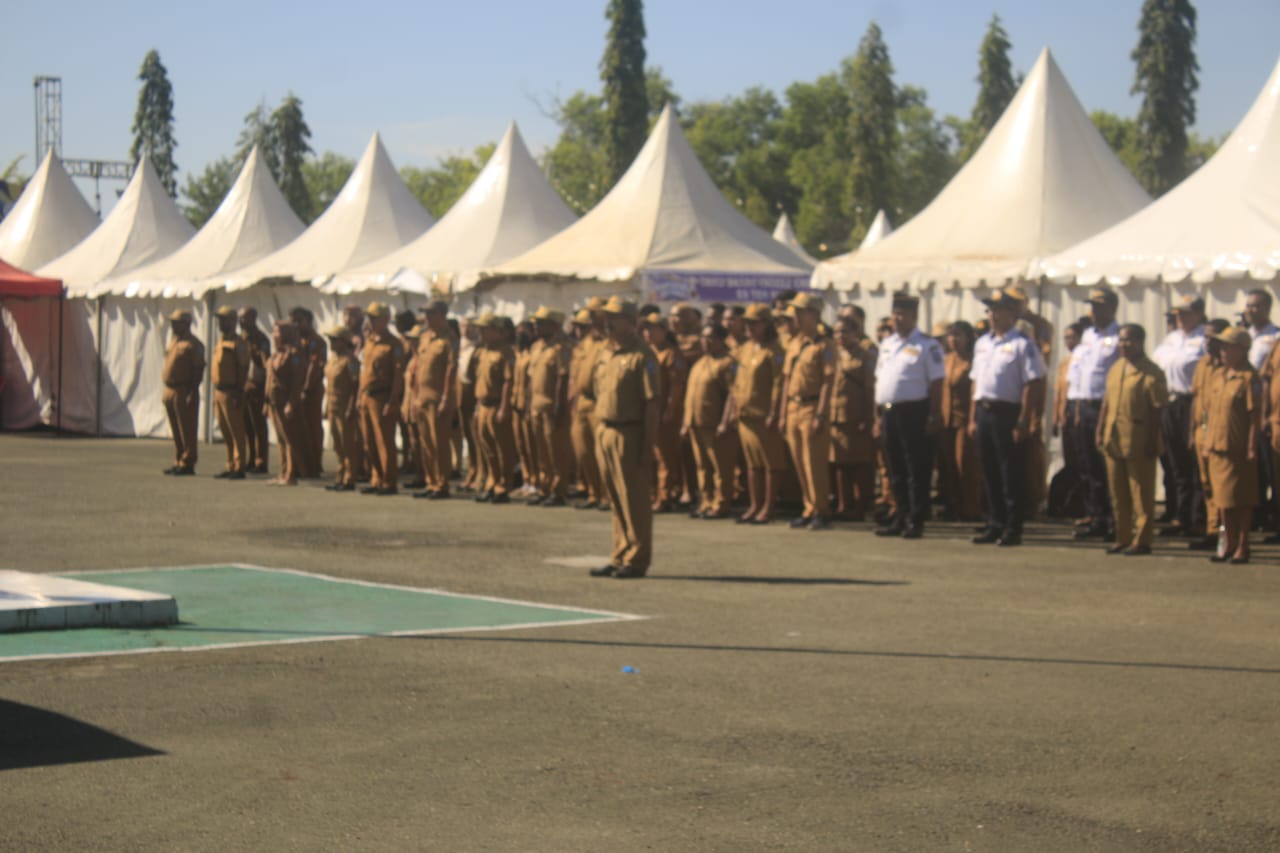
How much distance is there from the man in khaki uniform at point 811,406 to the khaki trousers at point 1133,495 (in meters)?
2.87

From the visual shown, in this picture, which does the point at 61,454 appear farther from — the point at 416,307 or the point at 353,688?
the point at 353,688

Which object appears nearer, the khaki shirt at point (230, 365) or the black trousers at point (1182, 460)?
the black trousers at point (1182, 460)

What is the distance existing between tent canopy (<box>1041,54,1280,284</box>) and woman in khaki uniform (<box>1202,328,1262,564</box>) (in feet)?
9.78

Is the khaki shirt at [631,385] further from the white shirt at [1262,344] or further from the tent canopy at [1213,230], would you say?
the tent canopy at [1213,230]

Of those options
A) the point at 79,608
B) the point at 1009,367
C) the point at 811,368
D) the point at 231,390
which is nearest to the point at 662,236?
the point at 231,390

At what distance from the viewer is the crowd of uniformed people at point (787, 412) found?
14.3 m

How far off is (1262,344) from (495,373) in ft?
26.8

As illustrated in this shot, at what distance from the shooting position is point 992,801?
646 cm

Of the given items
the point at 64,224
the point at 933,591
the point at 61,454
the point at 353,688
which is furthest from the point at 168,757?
the point at 64,224

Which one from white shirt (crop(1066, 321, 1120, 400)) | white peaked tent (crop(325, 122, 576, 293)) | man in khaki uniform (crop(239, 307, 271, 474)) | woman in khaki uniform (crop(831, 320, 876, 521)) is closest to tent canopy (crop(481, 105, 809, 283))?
white peaked tent (crop(325, 122, 576, 293))

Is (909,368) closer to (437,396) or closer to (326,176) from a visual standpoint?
(437,396)

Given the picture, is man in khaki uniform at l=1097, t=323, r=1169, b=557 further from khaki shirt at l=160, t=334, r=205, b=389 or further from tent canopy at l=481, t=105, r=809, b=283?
khaki shirt at l=160, t=334, r=205, b=389

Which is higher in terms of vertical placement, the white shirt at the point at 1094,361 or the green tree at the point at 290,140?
the green tree at the point at 290,140

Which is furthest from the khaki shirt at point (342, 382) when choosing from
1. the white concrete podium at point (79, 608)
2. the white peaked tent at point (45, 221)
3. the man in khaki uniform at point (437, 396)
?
the white peaked tent at point (45, 221)
